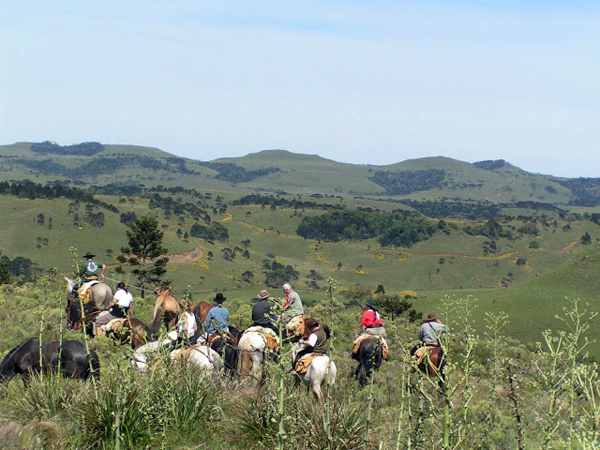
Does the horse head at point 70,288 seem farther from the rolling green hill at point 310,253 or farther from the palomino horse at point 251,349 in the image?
the rolling green hill at point 310,253

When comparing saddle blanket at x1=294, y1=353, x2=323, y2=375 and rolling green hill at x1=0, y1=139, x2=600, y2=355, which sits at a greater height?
saddle blanket at x1=294, y1=353, x2=323, y2=375

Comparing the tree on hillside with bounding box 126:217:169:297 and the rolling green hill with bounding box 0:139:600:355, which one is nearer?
the tree on hillside with bounding box 126:217:169:297

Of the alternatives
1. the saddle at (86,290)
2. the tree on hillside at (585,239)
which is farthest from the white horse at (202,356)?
the tree on hillside at (585,239)

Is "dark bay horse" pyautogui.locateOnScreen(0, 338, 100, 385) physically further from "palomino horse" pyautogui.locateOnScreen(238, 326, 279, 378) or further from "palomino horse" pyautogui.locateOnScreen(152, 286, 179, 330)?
"palomino horse" pyautogui.locateOnScreen(238, 326, 279, 378)

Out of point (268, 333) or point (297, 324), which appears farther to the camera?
point (297, 324)

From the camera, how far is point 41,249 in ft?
299

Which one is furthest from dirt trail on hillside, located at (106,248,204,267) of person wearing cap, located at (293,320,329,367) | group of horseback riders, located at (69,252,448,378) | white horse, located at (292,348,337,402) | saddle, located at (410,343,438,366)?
saddle, located at (410,343,438,366)

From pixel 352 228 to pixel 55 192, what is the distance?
2945 inches

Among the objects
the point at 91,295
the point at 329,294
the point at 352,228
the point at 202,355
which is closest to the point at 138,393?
the point at 202,355

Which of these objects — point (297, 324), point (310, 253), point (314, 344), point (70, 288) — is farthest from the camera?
point (310, 253)

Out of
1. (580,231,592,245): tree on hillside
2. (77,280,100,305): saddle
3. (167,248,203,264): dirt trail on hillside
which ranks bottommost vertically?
(167,248,203,264): dirt trail on hillside

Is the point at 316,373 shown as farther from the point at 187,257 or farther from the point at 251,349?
the point at 187,257

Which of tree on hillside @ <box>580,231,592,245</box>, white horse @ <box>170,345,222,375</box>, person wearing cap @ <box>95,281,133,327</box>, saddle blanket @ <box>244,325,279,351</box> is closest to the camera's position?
white horse @ <box>170,345,222,375</box>

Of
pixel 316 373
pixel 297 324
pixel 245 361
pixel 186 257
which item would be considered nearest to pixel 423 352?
pixel 316 373
